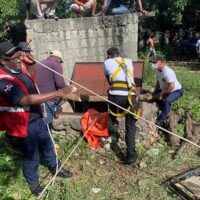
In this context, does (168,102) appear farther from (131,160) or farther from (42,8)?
(42,8)

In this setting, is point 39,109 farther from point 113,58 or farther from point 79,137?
point 79,137

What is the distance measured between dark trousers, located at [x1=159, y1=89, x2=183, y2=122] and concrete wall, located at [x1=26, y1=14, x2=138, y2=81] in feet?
9.87

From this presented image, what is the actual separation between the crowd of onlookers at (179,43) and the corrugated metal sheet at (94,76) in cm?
1138

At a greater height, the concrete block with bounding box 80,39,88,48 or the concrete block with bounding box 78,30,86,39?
the concrete block with bounding box 78,30,86,39

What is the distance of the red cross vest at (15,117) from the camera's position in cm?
473

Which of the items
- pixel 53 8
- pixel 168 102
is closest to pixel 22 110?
pixel 168 102

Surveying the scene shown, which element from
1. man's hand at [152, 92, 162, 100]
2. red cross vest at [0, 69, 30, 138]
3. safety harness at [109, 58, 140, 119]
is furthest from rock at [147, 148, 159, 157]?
red cross vest at [0, 69, 30, 138]

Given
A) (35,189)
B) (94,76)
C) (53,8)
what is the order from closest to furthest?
(35,189) → (94,76) → (53,8)

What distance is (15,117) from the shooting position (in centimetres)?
480

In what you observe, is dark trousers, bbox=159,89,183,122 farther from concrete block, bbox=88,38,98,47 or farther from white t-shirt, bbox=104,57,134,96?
concrete block, bbox=88,38,98,47

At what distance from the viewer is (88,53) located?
1031 centimetres

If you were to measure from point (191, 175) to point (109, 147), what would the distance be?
5.99 ft

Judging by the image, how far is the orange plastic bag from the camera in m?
7.25

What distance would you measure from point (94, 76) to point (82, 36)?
1667 millimetres
